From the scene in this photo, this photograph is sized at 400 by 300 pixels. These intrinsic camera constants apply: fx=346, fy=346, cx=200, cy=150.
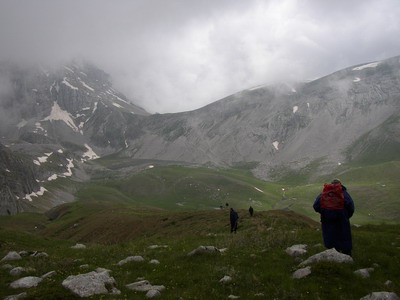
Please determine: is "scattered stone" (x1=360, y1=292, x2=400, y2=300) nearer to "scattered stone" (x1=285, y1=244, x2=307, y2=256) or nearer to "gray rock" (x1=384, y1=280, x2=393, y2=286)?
"gray rock" (x1=384, y1=280, x2=393, y2=286)

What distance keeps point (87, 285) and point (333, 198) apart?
466 inches

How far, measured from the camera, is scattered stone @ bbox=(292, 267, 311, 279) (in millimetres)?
14764

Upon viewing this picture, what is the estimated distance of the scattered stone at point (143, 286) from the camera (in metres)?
14.3

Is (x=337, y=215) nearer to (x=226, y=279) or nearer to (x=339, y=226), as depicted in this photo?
(x=339, y=226)

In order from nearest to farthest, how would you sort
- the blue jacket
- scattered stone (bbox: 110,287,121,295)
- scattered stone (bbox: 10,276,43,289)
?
scattered stone (bbox: 110,287,121,295) < scattered stone (bbox: 10,276,43,289) < the blue jacket

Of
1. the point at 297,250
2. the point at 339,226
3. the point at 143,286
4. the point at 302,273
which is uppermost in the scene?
the point at 339,226

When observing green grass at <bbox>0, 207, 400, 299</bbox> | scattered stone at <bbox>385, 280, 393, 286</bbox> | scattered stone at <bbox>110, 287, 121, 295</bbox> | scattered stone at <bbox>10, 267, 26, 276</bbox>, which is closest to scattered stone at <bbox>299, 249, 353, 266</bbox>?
green grass at <bbox>0, 207, 400, 299</bbox>

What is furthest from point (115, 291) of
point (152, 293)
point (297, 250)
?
point (297, 250)

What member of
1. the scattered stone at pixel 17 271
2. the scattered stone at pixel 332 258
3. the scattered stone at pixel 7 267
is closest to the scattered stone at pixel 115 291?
the scattered stone at pixel 17 271

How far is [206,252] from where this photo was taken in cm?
2042

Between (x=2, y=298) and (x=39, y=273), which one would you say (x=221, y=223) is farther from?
(x=2, y=298)

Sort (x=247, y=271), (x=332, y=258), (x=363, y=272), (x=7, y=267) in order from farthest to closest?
(x=7, y=267) < (x=247, y=271) < (x=332, y=258) < (x=363, y=272)

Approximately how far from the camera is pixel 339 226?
16781 millimetres

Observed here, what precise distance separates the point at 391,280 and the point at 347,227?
10.7 ft
